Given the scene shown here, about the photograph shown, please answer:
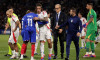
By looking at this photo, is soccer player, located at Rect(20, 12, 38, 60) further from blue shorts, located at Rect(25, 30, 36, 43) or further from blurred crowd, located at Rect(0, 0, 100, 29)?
blurred crowd, located at Rect(0, 0, 100, 29)

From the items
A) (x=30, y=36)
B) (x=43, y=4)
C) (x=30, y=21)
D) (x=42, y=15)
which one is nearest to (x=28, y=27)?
(x=30, y=21)

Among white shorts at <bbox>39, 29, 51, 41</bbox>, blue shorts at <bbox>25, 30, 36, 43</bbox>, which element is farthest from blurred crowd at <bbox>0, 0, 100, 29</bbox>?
blue shorts at <bbox>25, 30, 36, 43</bbox>

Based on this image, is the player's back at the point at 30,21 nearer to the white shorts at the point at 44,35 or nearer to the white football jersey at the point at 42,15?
the white football jersey at the point at 42,15

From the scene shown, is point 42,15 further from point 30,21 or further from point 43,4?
point 43,4

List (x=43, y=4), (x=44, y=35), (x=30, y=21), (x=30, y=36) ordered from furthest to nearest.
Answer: (x=43, y=4) → (x=44, y=35) → (x=30, y=36) → (x=30, y=21)

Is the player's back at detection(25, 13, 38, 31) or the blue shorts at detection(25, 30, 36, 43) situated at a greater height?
the player's back at detection(25, 13, 38, 31)

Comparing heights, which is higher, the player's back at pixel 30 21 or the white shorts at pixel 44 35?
the player's back at pixel 30 21

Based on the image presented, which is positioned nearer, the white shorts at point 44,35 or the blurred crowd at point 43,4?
the white shorts at point 44,35

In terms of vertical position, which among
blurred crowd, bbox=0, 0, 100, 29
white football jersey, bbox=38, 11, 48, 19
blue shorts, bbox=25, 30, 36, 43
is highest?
blurred crowd, bbox=0, 0, 100, 29

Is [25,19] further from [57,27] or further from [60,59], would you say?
[60,59]

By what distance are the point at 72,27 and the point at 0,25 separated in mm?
24290

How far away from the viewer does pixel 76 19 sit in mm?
8539

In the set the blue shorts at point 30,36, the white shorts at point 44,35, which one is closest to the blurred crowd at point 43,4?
the white shorts at point 44,35

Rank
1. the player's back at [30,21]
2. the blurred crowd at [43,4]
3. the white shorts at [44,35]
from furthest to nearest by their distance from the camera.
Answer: the blurred crowd at [43,4], the white shorts at [44,35], the player's back at [30,21]
